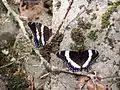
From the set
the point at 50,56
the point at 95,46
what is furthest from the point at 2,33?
the point at 95,46

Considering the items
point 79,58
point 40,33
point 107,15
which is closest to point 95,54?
point 79,58

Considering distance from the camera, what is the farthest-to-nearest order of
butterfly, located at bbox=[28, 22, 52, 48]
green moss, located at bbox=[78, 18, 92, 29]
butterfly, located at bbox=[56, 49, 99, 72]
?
green moss, located at bbox=[78, 18, 92, 29], butterfly, located at bbox=[28, 22, 52, 48], butterfly, located at bbox=[56, 49, 99, 72]

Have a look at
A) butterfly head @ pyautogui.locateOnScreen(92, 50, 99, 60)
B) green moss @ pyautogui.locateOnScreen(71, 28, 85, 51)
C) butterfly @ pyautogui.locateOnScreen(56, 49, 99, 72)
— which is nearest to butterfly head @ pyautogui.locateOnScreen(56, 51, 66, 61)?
butterfly @ pyautogui.locateOnScreen(56, 49, 99, 72)

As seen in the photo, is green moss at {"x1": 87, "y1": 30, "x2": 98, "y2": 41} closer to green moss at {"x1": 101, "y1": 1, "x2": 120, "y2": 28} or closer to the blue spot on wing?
green moss at {"x1": 101, "y1": 1, "x2": 120, "y2": 28}

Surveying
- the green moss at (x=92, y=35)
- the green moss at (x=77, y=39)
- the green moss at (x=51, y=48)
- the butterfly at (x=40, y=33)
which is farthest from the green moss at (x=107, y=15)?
the butterfly at (x=40, y=33)

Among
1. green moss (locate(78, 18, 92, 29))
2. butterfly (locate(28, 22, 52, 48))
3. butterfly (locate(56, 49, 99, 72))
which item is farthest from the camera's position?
green moss (locate(78, 18, 92, 29))

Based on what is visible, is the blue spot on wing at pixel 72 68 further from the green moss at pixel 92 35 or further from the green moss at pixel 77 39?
the green moss at pixel 92 35
